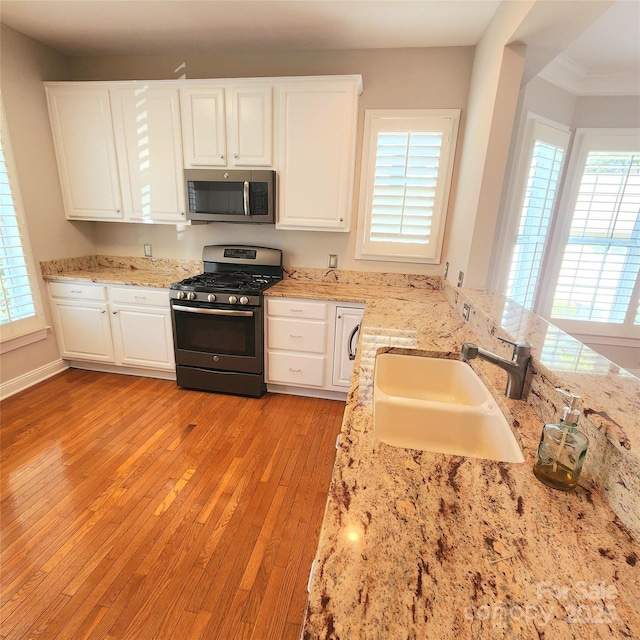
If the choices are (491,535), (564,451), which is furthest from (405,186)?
(491,535)

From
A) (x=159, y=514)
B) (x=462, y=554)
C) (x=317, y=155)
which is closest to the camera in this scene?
(x=462, y=554)

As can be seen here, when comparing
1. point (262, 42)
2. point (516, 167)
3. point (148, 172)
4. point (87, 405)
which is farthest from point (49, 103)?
point (516, 167)

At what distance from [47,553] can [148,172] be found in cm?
265

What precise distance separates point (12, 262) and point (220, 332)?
1680mm

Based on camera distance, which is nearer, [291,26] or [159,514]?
[159,514]

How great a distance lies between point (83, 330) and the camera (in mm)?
3096

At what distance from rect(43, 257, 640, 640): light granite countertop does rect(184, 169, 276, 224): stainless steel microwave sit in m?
2.04

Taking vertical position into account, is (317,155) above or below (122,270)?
above

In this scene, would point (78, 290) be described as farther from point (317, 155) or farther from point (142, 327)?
point (317, 155)

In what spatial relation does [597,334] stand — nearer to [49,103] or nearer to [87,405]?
[87,405]

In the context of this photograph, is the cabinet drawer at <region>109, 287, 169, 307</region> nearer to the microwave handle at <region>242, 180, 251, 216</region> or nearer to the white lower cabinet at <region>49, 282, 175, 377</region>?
the white lower cabinet at <region>49, 282, 175, 377</region>

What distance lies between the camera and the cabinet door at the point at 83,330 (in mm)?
3035

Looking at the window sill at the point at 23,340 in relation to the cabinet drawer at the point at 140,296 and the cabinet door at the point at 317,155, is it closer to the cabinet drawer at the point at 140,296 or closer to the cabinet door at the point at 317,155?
the cabinet drawer at the point at 140,296

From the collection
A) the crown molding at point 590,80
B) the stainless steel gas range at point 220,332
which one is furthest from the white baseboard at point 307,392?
the crown molding at point 590,80
